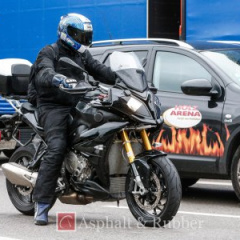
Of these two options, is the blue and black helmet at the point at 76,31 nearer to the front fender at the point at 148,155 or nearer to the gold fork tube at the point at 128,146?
the gold fork tube at the point at 128,146

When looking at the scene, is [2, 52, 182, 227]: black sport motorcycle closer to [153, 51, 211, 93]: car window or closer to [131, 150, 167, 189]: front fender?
[131, 150, 167, 189]: front fender

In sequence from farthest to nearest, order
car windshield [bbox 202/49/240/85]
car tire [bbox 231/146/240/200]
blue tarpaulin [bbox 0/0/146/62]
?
blue tarpaulin [bbox 0/0/146/62] < car windshield [bbox 202/49/240/85] < car tire [bbox 231/146/240/200]

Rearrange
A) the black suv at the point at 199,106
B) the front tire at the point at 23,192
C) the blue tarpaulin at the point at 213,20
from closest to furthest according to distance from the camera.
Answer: the front tire at the point at 23,192 → the black suv at the point at 199,106 → the blue tarpaulin at the point at 213,20

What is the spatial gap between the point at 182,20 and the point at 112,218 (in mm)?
6707

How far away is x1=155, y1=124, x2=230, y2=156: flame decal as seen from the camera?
9.82m

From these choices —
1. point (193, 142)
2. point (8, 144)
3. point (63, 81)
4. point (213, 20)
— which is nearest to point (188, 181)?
point (193, 142)

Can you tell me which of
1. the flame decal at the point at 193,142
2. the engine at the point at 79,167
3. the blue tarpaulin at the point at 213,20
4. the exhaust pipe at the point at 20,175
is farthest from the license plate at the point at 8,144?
the engine at the point at 79,167

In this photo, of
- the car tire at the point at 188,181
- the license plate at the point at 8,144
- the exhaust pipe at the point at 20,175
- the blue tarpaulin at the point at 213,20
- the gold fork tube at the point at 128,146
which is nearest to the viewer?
the gold fork tube at the point at 128,146

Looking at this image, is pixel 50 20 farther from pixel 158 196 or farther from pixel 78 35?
pixel 158 196

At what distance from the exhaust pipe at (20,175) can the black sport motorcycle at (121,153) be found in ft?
1.12

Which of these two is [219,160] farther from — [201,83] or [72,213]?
[72,213]

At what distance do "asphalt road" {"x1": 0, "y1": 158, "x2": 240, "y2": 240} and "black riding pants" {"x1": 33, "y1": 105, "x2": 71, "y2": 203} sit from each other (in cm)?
29

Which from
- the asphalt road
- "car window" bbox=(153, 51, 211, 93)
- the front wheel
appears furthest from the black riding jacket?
"car window" bbox=(153, 51, 211, 93)

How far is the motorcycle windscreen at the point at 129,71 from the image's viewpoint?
793 centimetres
